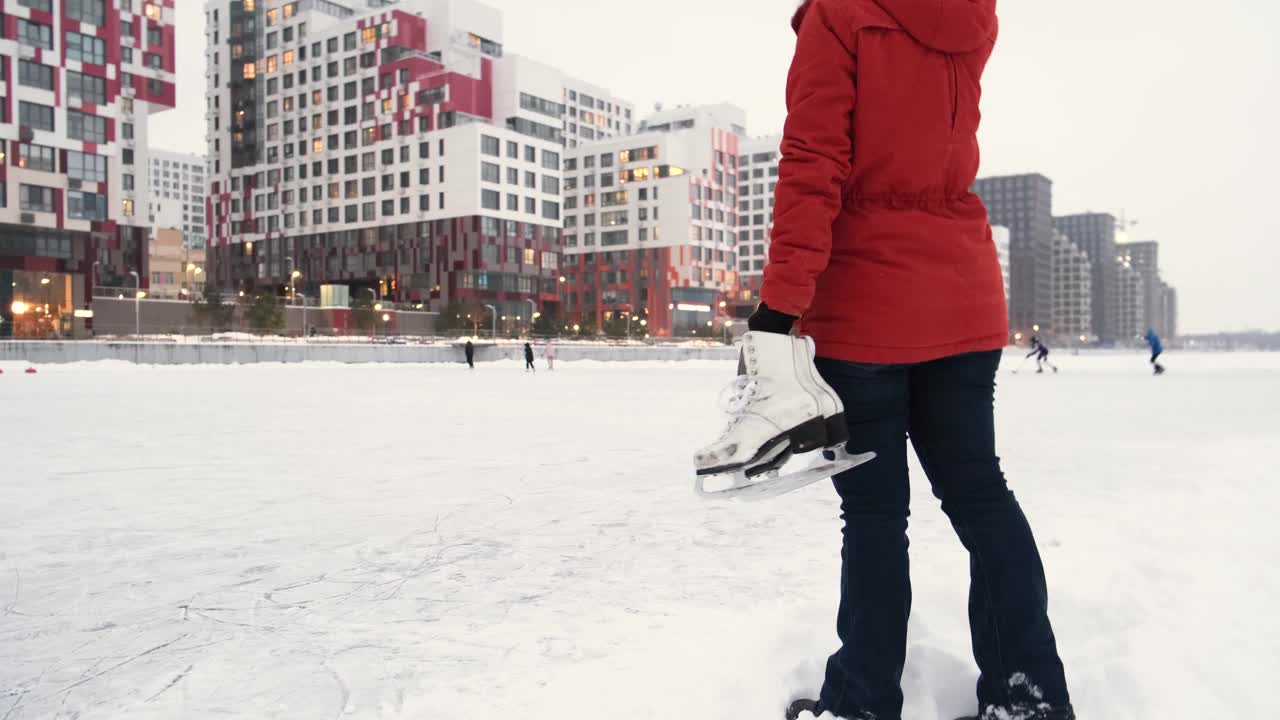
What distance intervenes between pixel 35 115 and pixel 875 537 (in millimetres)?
62776

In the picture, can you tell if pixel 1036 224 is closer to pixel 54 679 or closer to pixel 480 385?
pixel 480 385

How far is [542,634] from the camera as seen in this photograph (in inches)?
107

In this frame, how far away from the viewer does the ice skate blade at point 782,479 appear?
1.78m

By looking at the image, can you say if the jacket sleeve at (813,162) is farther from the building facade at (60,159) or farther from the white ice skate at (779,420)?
the building facade at (60,159)

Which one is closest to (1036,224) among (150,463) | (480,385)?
(480,385)

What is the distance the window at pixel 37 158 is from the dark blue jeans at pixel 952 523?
6153 cm

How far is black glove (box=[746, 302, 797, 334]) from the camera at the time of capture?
180 centimetres

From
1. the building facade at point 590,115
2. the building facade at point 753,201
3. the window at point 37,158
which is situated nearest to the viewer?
the window at point 37,158

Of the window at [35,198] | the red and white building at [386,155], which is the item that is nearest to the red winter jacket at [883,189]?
the window at [35,198]

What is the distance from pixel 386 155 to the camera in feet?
248

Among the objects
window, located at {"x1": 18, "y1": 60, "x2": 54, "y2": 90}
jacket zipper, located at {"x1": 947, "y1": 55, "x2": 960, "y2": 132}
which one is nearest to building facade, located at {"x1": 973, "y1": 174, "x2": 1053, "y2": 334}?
window, located at {"x1": 18, "y1": 60, "x2": 54, "y2": 90}

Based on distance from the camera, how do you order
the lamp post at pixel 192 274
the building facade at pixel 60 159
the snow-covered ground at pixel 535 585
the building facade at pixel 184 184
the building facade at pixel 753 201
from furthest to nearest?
the building facade at pixel 184 184 → the building facade at pixel 753 201 → the lamp post at pixel 192 274 → the building facade at pixel 60 159 → the snow-covered ground at pixel 535 585

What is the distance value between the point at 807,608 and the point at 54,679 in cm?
238

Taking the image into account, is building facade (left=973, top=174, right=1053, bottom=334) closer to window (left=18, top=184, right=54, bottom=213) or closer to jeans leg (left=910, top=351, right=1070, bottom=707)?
window (left=18, top=184, right=54, bottom=213)
